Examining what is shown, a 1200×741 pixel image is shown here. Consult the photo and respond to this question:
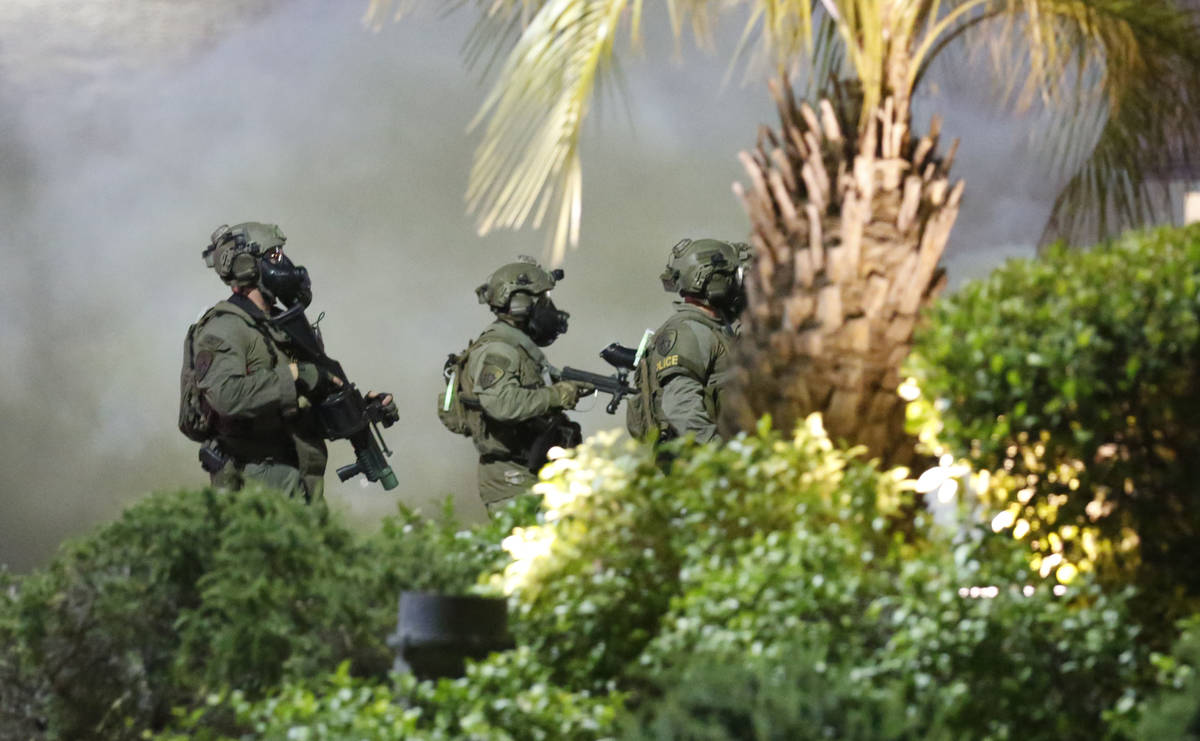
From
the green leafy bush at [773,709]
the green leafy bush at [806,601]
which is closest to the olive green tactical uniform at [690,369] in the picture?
the green leafy bush at [806,601]

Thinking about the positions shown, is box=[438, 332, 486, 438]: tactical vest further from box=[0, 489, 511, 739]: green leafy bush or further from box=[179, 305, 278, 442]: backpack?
box=[0, 489, 511, 739]: green leafy bush

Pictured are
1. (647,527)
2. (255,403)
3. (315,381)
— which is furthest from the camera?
(315,381)

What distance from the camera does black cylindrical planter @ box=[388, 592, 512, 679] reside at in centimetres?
318

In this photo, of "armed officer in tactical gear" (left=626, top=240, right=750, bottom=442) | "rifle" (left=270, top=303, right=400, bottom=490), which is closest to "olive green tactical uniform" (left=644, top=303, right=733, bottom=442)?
"armed officer in tactical gear" (left=626, top=240, right=750, bottom=442)

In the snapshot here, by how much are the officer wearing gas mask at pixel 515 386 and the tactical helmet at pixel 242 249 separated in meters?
1.07

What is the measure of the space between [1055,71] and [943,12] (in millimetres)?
686

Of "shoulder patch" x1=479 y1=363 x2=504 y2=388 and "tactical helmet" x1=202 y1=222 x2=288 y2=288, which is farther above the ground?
"tactical helmet" x1=202 y1=222 x2=288 y2=288

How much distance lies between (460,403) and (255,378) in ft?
4.10

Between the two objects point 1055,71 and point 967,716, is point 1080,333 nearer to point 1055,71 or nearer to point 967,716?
point 967,716

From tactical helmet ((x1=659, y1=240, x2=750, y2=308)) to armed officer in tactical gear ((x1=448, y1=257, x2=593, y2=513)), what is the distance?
635mm

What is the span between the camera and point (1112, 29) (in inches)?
163

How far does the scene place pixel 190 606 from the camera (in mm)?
3736

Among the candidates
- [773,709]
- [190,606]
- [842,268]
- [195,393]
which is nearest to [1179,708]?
[773,709]

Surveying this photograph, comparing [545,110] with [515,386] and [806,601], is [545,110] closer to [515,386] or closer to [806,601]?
[806,601]
